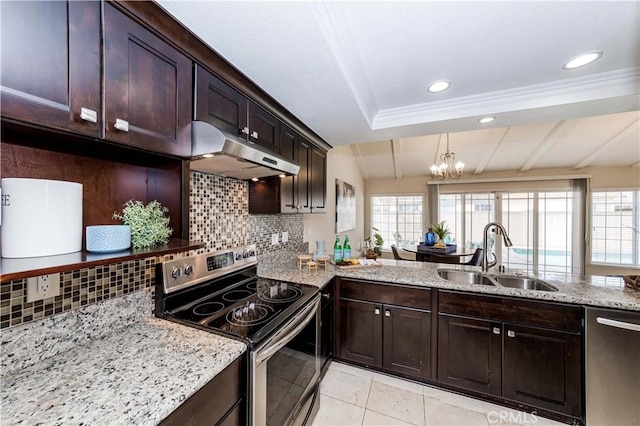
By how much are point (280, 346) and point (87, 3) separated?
5.07 ft

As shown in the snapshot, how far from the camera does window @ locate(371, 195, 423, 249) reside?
648cm

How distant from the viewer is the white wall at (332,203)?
3293 mm

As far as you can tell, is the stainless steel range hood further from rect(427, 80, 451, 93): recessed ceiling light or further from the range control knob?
rect(427, 80, 451, 93): recessed ceiling light

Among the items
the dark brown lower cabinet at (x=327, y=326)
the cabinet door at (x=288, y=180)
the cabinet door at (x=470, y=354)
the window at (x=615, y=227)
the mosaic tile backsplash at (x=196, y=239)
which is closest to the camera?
the mosaic tile backsplash at (x=196, y=239)

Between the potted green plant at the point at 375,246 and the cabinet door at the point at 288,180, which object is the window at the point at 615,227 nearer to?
the potted green plant at the point at 375,246

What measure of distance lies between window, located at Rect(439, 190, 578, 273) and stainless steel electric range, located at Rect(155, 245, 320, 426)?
506cm

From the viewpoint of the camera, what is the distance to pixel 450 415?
5.86 ft

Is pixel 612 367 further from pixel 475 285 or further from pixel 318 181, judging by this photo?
pixel 318 181

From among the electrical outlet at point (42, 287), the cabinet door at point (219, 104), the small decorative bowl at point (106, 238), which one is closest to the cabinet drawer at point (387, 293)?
the cabinet door at point (219, 104)

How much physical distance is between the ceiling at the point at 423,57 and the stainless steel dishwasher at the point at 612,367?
4.95ft

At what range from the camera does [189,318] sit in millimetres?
1274

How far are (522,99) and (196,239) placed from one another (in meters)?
2.62

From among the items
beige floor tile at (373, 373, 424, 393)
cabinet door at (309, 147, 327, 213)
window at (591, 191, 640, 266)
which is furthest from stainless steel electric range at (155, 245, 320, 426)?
window at (591, 191, 640, 266)

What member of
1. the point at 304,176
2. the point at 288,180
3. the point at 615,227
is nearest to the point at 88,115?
the point at 288,180
